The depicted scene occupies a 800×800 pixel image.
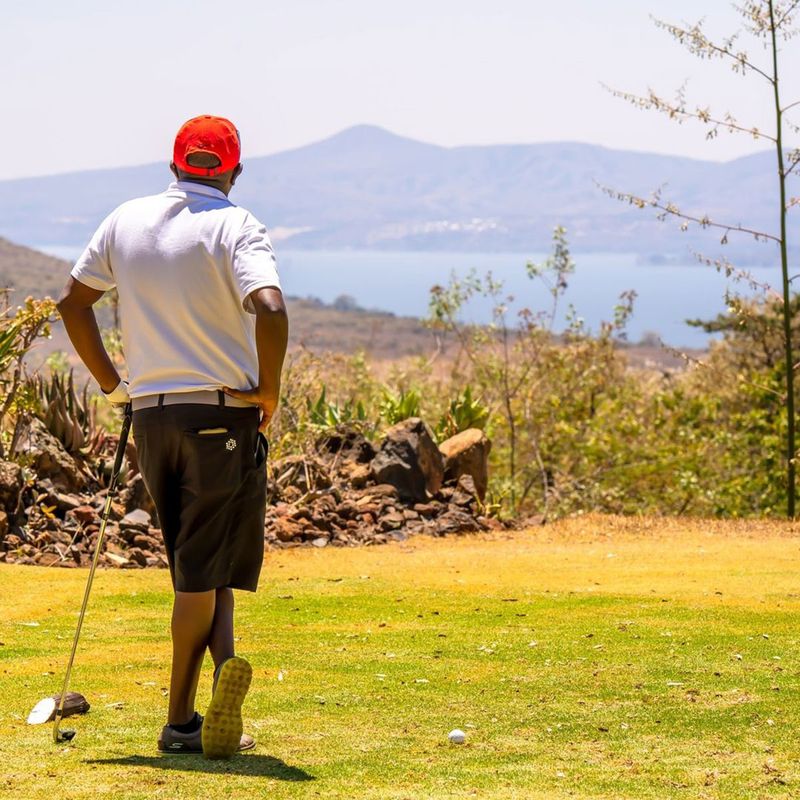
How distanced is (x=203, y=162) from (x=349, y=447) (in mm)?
9903

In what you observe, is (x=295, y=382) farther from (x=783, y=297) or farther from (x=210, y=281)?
(x=210, y=281)

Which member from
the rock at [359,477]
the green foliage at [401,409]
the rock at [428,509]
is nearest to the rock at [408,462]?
the rock at [359,477]

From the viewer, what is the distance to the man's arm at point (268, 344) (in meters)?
4.80

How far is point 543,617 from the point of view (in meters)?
8.39

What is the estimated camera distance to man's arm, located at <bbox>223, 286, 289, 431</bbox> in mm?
4801

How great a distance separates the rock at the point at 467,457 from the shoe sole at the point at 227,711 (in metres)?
9.63

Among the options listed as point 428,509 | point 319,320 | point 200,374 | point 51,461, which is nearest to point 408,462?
point 428,509

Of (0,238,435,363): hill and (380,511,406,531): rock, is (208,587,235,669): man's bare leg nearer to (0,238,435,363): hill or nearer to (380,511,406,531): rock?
(380,511,406,531): rock

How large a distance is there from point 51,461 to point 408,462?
Result: 11.3 ft

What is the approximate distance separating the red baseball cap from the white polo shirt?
0.15 metres

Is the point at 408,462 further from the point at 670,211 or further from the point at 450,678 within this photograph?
the point at 450,678

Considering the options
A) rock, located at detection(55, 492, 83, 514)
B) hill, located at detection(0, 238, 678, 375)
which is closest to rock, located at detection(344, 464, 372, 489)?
rock, located at detection(55, 492, 83, 514)

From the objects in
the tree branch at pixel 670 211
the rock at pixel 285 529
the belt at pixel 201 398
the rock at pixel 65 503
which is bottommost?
the rock at pixel 285 529

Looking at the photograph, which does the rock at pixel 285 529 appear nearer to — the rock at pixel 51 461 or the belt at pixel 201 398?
the rock at pixel 51 461
